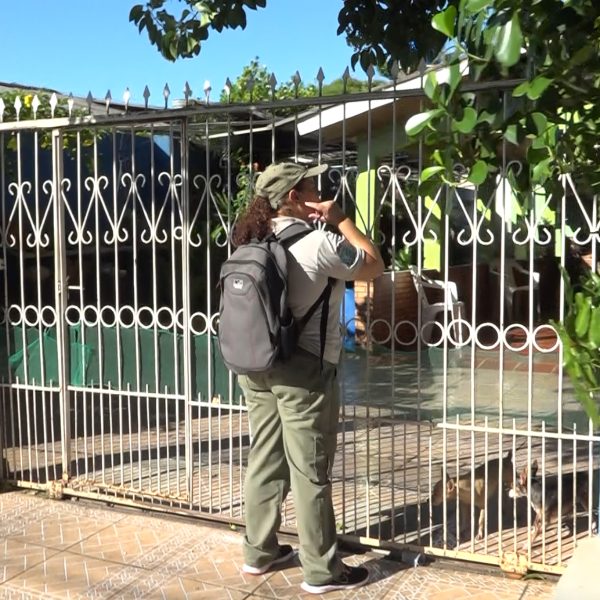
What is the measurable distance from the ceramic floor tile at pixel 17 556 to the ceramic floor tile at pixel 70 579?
0.17ft

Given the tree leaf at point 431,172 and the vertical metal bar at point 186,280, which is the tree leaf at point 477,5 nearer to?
the tree leaf at point 431,172

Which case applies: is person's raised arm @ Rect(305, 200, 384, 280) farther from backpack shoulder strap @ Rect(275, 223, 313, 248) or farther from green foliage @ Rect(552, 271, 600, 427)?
green foliage @ Rect(552, 271, 600, 427)

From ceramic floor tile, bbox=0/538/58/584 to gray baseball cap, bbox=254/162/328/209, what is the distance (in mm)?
2373

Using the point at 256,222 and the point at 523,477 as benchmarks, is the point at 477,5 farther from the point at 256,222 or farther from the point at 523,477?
the point at 523,477

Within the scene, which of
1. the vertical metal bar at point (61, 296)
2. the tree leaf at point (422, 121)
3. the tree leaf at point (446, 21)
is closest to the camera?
the tree leaf at point (446, 21)

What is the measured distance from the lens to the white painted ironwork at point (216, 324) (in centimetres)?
416

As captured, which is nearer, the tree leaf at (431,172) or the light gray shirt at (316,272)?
the tree leaf at (431,172)

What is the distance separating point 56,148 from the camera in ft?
17.0

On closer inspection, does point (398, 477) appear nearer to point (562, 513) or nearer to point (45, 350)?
point (562, 513)

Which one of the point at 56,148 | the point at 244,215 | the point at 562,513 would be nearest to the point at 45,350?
the point at 56,148

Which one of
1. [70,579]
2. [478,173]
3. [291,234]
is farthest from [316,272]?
[70,579]

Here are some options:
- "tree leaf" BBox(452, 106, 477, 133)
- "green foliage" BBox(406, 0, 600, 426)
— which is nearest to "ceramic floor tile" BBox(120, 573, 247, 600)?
"green foliage" BBox(406, 0, 600, 426)

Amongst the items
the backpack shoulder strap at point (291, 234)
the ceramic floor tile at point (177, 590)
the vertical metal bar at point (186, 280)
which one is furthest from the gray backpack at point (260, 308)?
the ceramic floor tile at point (177, 590)

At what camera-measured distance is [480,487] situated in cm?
438
